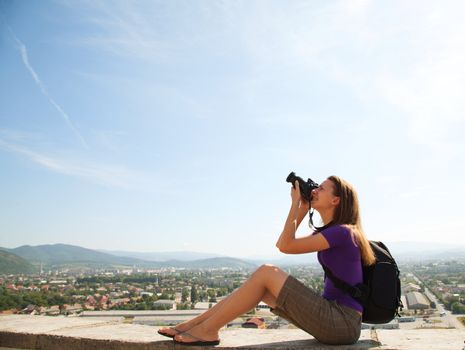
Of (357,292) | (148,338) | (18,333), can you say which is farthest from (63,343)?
(357,292)

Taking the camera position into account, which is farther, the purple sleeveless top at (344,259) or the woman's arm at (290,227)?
the woman's arm at (290,227)

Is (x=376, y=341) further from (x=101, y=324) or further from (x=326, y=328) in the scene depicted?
(x=101, y=324)

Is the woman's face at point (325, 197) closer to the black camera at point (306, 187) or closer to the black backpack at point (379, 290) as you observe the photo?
the black camera at point (306, 187)

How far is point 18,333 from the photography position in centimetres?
268

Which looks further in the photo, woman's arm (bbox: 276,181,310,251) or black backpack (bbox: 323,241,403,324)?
woman's arm (bbox: 276,181,310,251)

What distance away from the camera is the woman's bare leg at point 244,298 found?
7.59 feet

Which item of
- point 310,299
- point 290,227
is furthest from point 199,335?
point 290,227

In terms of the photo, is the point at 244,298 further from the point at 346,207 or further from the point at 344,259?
the point at 346,207

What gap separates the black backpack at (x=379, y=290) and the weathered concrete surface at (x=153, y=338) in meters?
0.16

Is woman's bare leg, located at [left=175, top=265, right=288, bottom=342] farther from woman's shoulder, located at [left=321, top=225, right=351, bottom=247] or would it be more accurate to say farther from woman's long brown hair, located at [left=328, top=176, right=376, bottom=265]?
woman's long brown hair, located at [left=328, top=176, right=376, bottom=265]

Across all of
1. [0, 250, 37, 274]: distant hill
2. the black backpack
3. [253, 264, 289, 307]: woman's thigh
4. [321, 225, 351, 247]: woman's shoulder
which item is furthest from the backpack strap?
[0, 250, 37, 274]: distant hill

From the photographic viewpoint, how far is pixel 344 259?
2.32 m

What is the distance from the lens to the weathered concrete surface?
2257 mm

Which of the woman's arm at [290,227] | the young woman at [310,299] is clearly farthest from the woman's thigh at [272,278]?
the woman's arm at [290,227]
